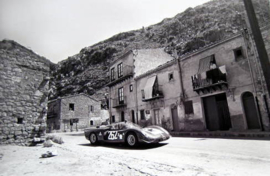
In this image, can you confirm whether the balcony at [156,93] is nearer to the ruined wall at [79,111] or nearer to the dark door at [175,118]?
the dark door at [175,118]

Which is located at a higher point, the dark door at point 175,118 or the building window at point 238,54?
the building window at point 238,54

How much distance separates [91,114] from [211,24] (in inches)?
1560

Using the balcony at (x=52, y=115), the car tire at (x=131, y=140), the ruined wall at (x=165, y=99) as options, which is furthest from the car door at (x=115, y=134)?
the balcony at (x=52, y=115)

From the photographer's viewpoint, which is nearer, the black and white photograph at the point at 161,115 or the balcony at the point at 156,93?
the black and white photograph at the point at 161,115

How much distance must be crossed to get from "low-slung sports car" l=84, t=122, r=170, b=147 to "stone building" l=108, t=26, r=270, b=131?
7.04 metres

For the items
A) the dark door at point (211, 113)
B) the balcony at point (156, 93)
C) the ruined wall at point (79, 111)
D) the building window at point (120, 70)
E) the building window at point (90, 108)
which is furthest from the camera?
the building window at point (90, 108)

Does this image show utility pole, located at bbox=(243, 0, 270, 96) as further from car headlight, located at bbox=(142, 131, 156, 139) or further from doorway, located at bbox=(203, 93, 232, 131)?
doorway, located at bbox=(203, 93, 232, 131)

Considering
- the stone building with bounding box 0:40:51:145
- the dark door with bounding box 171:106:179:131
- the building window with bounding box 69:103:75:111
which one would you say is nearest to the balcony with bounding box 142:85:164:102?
the dark door with bounding box 171:106:179:131

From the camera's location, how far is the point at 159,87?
17.8m

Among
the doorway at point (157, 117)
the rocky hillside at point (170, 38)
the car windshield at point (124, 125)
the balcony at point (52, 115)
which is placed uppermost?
the rocky hillside at point (170, 38)

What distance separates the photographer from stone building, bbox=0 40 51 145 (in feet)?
27.8

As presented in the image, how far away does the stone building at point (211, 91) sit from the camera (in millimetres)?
11195

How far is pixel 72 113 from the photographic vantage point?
36406 millimetres

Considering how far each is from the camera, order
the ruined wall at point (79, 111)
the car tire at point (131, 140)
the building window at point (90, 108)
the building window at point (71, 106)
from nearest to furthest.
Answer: the car tire at point (131, 140) < the ruined wall at point (79, 111) < the building window at point (71, 106) < the building window at point (90, 108)
